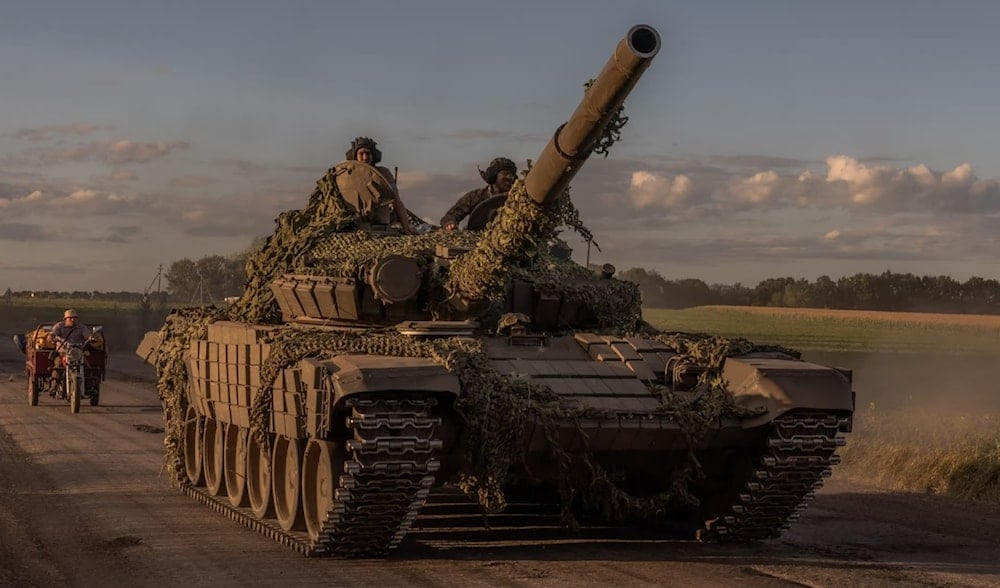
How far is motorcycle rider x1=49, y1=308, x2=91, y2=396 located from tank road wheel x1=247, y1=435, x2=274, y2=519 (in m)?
15.1

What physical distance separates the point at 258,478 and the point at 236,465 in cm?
101

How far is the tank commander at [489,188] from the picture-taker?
56.3ft

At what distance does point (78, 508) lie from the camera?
15.8 metres

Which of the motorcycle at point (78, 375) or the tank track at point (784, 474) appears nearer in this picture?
the tank track at point (784, 474)

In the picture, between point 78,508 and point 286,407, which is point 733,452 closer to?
point 286,407

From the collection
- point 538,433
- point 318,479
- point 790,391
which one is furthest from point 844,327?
point 538,433

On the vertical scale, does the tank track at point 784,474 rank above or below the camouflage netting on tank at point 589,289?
below

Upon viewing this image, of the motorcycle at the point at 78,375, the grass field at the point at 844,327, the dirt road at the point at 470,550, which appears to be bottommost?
the dirt road at the point at 470,550

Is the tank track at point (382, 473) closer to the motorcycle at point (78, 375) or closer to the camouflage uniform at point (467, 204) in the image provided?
the camouflage uniform at point (467, 204)

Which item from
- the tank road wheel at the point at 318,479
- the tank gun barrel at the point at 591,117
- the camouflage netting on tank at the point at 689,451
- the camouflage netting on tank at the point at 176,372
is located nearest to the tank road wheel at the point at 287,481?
the tank road wheel at the point at 318,479

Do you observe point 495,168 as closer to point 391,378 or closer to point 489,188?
point 489,188

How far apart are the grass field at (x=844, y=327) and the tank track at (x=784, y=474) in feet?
108

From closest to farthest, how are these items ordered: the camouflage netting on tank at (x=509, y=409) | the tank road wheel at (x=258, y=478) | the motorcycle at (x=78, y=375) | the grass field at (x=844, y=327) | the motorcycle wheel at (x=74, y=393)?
1. the camouflage netting on tank at (x=509, y=409)
2. the tank road wheel at (x=258, y=478)
3. the motorcycle wheel at (x=74, y=393)
4. the motorcycle at (x=78, y=375)
5. the grass field at (x=844, y=327)

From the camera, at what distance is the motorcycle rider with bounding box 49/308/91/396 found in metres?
30.1
